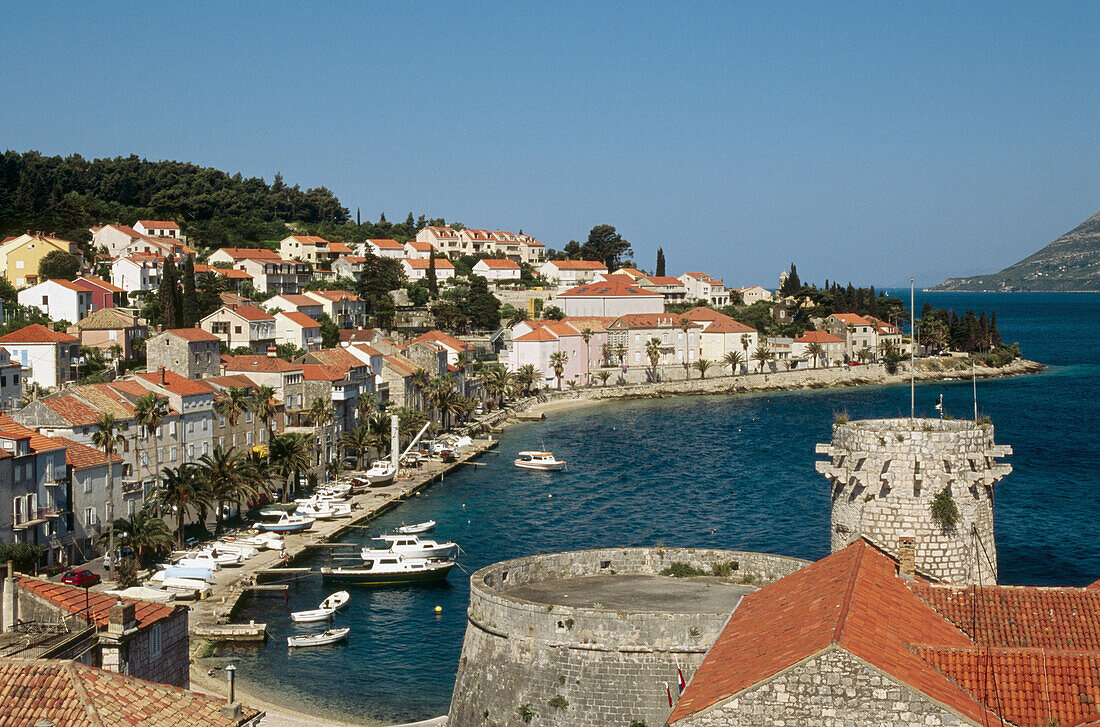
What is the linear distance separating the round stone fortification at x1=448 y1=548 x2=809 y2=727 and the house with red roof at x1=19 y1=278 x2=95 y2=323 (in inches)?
3399

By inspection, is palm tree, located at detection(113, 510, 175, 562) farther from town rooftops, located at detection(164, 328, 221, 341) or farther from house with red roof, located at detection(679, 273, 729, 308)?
house with red roof, located at detection(679, 273, 729, 308)

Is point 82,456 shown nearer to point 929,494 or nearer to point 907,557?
point 929,494

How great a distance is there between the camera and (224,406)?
65250mm

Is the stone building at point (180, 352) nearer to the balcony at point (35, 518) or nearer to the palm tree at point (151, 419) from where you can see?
the palm tree at point (151, 419)

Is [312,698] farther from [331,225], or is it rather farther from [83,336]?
[331,225]

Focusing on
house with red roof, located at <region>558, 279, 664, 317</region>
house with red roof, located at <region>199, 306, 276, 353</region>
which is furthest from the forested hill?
house with red roof, located at <region>558, 279, 664, 317</region>

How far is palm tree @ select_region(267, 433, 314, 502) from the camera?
65.8 m

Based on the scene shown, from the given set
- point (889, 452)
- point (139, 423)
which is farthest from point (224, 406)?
point (889, 452)

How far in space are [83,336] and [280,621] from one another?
5109cm

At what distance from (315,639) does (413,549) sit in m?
11.4

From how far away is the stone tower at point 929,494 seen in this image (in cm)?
1745

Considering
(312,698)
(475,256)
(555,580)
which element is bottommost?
(312,698)

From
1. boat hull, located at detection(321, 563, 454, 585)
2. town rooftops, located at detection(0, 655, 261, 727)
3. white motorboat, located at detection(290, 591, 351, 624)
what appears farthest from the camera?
boat hull, located at detection(321, 563, 454, 585)

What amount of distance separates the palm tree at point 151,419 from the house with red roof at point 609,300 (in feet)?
323
